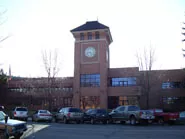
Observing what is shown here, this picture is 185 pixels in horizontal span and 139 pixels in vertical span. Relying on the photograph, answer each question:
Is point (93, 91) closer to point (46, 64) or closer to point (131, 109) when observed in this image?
point (46, 64)

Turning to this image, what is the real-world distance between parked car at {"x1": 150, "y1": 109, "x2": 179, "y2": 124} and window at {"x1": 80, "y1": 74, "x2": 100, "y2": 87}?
1876 cm

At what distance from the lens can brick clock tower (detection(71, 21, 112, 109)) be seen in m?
42.1

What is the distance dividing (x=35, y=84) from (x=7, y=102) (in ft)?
26.5

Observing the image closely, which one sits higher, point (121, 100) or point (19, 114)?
point (121, 100)

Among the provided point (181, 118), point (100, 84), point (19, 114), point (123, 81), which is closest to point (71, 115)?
point (19, 114)

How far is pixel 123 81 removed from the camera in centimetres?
4212

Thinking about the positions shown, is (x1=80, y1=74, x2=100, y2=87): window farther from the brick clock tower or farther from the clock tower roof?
the clock tower roof

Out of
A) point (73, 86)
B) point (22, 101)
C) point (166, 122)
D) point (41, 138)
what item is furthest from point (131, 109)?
point (22, 101)

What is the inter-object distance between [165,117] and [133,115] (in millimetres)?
3938

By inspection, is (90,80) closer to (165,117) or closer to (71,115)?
(71,115)

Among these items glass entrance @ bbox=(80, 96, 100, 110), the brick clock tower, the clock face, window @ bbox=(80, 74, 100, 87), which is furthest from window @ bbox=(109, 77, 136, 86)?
the clock face

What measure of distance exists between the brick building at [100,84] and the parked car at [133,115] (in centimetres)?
1673

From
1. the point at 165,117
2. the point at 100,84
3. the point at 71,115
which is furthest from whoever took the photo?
the point at 100,84

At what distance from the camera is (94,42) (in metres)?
43.9
